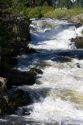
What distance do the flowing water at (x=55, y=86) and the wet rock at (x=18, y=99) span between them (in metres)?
0.29

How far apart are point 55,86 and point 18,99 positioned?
332 centimetres

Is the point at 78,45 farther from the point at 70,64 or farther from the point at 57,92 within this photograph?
the point at 57,92

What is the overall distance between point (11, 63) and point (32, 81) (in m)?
5.07

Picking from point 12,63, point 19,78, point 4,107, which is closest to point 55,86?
point 19,78

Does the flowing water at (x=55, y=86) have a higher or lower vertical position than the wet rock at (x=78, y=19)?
lower

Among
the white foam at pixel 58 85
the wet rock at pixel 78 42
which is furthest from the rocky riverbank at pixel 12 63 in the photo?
the wet rock at pixel 78 42

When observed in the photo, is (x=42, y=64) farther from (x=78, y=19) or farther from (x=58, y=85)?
(x=78, y=19)

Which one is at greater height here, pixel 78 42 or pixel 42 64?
pixel 78 42

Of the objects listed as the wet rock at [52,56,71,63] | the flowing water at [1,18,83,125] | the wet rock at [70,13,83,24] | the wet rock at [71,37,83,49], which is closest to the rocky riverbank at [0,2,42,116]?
the flowing water at [1,18,83,125]

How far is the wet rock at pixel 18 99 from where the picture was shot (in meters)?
21.8

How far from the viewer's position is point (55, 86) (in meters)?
25.0

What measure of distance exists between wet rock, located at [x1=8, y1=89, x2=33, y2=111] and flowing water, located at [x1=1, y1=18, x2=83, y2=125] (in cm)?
29

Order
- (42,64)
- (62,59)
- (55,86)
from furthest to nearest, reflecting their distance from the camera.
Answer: (62,59) → (42,64) → (55,86)

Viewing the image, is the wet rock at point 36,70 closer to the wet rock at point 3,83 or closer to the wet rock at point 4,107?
the wet rock at point 3,83
